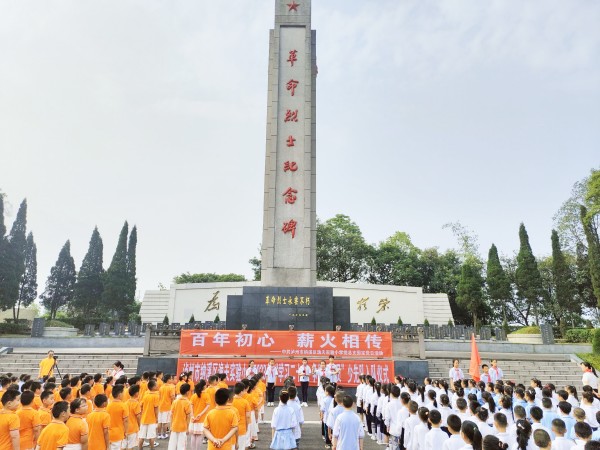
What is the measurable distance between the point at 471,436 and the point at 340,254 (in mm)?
36809

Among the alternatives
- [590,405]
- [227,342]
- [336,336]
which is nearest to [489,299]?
[336,336]

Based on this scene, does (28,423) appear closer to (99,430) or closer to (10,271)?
(99,430)

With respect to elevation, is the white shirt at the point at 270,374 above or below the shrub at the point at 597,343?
below

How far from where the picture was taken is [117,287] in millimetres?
36906

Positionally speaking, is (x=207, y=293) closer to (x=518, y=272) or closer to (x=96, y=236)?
(x=96, y=236)

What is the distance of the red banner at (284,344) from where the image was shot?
13.2 metres

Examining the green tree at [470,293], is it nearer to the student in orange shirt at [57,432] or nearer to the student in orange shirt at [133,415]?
the student in orange shirt at [133,415]

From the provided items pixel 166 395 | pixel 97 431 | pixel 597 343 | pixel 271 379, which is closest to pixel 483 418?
pixel 97 431

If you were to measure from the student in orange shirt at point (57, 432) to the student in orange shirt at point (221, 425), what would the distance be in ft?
4.85

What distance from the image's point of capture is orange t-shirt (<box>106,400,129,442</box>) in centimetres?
600

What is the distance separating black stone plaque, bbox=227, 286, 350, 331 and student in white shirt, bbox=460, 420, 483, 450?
12.3m

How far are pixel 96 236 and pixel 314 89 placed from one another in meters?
30.4

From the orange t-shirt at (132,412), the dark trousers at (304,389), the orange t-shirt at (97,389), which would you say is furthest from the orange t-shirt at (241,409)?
the dark trousers at (304,389)

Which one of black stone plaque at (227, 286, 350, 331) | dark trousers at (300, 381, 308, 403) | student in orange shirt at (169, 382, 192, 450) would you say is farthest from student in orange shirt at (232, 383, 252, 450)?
black stone plaque at (227, 286, 350, 331)
